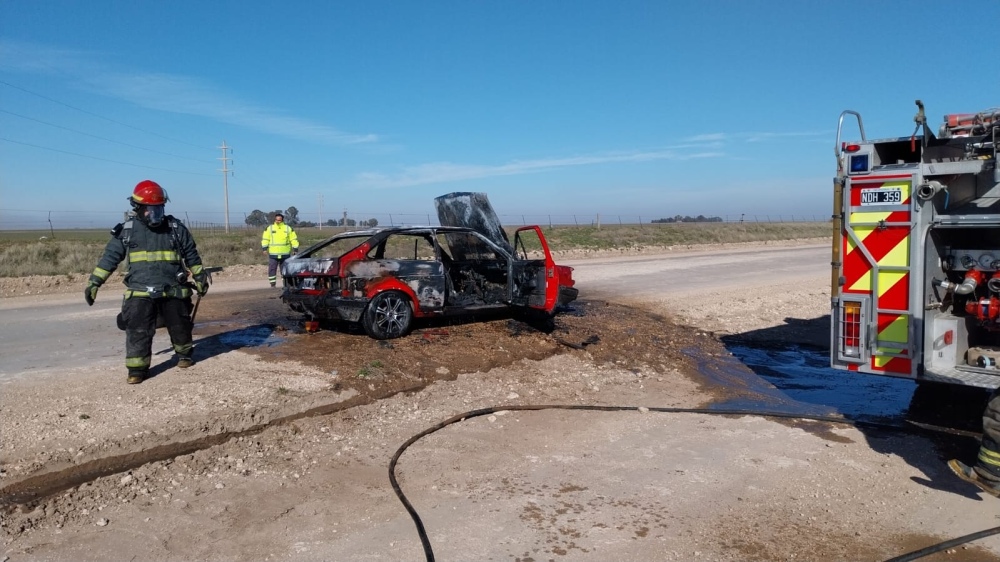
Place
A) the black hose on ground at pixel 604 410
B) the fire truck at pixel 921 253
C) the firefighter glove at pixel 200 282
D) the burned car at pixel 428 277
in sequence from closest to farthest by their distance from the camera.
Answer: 1. the black hose on ground at pixel 604 410
2. the fire truck at pixel 921 253
3. the firefighter glove at pixel 200 282
4. the burned car at pixel 428 277

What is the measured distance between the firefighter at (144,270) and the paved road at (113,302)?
4.30ft

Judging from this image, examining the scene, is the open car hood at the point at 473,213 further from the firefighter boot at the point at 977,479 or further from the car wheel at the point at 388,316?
the firefighter boot at the point at 977,479

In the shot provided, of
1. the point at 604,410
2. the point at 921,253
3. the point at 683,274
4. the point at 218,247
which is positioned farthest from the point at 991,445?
the point at 218,247

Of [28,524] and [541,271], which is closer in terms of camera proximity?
[28,524]

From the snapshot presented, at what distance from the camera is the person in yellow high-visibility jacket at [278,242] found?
1523cm

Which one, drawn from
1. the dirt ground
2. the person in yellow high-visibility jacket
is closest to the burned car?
the dirt ground

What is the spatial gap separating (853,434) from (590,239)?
35535 mm

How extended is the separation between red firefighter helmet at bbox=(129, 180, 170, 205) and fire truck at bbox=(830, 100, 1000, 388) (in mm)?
6111

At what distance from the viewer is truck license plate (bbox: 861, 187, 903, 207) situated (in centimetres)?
565

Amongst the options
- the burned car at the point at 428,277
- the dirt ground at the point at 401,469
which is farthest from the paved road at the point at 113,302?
the burned car at the point at 428,277

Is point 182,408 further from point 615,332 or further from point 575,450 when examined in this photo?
point 615,332

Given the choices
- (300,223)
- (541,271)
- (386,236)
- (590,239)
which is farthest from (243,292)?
(300,223)

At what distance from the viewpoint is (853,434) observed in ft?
20.8

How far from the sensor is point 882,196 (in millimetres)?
5750
